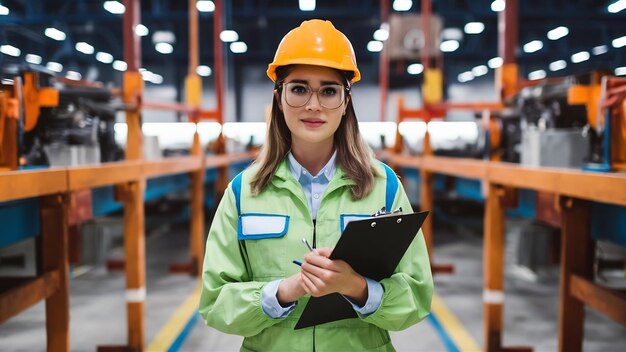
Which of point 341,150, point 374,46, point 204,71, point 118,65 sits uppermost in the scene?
point 374,46

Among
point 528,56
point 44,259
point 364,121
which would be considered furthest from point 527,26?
point 44,259

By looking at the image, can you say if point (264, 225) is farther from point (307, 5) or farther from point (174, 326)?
point (307, 5)

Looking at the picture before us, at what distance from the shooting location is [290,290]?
4.67ft

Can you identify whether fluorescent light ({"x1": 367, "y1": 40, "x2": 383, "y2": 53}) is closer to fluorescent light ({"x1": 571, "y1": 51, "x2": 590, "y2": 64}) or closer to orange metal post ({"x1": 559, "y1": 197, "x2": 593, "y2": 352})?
fluorescent light ({"x1": 571, "y1": 51, "x2": 590, "y2": 64})

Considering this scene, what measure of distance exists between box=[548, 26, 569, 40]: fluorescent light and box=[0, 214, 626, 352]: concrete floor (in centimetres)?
1418

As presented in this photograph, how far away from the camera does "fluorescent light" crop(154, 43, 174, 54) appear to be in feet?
69.3

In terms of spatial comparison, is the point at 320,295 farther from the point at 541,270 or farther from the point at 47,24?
the point at 47,24

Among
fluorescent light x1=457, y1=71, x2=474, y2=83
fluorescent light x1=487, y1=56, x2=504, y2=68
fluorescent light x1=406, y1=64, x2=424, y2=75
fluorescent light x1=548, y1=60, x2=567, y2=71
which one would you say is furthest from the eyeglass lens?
fluorescent light x1=548, y1=60, x2=567, y2=71

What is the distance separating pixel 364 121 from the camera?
23.1m

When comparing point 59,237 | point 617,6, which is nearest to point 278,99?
point 59,237

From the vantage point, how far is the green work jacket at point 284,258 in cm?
153

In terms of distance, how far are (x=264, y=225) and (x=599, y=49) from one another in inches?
882

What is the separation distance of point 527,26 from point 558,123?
671 inches

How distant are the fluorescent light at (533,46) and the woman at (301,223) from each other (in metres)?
22.0
